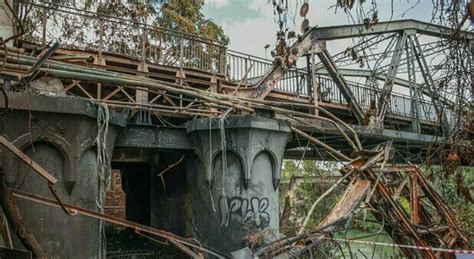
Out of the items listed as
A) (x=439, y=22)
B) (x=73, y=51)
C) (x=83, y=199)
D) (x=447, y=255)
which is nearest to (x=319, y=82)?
A: (x=73, y=51)

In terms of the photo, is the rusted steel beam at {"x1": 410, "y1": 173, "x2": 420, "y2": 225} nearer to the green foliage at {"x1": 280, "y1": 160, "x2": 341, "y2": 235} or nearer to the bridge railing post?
the green foliage at {"x1": 280, "y1": 160, "x2": 341, "y2": 235}

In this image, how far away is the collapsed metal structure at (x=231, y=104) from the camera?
4.47 metres

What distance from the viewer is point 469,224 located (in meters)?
10.6

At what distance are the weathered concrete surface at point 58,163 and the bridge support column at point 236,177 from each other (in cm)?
233

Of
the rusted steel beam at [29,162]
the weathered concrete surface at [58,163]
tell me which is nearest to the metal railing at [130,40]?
the weathered concrete surface at [58,163]

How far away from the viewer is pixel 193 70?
11.0 metres

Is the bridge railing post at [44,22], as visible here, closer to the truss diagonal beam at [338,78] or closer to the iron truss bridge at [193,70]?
the iron truss bridge at [193,70]

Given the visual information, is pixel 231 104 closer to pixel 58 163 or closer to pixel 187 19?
pixel 58 163

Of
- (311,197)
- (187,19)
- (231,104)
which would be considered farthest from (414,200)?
(187,19)

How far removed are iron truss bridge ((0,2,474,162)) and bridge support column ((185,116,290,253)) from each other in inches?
21.6

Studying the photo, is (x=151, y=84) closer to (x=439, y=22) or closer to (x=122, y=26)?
(x=439, y=22)

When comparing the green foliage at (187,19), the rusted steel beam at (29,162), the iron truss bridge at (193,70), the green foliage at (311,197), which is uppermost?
the green foliage at (187,19)

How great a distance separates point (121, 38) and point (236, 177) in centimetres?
564

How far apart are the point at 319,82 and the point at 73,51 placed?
29.0ft
